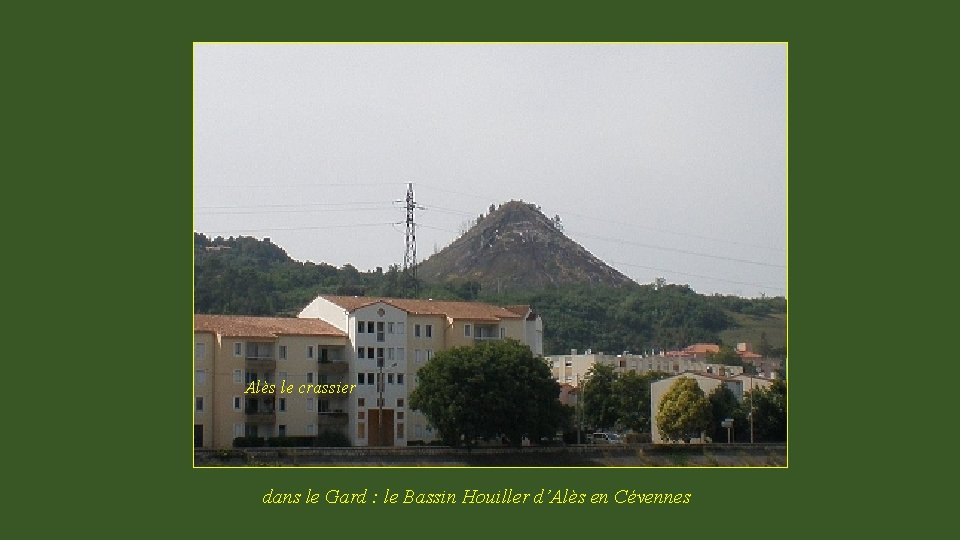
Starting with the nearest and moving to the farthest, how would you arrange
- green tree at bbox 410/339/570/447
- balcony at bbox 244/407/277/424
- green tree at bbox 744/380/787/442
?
green tree at bbox 744/380/787/442, balcony at bbox 244/407/277/424, green tree at bbox 410/339/570/447

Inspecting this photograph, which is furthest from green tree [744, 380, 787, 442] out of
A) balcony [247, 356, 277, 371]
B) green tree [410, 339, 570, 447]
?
balcony [247, 356, 277, 371]

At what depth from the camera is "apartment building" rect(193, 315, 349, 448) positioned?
106ft

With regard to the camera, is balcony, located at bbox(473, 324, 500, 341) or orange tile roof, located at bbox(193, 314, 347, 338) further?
balcony, located at bbox(473, 324, 500, 341)

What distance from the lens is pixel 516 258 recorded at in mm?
39844

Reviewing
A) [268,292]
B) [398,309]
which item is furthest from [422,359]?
[268,292]

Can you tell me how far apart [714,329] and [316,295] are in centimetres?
1130

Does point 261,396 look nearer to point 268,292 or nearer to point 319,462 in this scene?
point 319,462

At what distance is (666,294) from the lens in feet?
124

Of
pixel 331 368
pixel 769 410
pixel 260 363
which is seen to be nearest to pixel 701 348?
pixel 769 410

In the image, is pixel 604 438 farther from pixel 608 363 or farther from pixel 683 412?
pixel 608 363

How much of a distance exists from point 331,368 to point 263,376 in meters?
1.73

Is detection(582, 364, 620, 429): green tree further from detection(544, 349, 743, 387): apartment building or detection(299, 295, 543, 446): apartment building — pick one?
detection(299, 295, 543, 446): apartment building

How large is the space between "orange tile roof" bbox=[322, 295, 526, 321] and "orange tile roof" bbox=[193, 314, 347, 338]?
76cm

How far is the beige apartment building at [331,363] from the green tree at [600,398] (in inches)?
249
